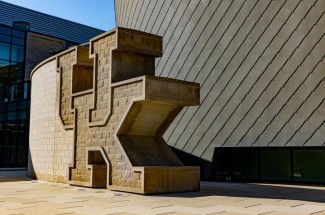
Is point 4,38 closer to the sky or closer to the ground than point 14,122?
closer to the sky

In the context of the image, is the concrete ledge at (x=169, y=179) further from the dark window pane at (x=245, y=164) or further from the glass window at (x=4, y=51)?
the glass window at (x=4, y=51)

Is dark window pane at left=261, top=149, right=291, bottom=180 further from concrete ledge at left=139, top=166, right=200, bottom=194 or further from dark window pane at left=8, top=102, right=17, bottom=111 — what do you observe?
dark window pane at left=8, top=102, right=17, bottom=111

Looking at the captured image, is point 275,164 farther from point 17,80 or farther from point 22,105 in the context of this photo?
point 17,80

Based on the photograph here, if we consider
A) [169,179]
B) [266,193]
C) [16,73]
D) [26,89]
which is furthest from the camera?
[16,73]

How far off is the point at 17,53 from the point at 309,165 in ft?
106

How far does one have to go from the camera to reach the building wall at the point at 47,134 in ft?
56.4

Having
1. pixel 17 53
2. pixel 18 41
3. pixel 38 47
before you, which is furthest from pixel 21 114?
pixel 38 47

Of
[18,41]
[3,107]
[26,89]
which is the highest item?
[18,41]

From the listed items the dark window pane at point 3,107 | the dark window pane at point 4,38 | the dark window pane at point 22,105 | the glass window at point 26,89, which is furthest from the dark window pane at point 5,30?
the dark window pane at point 22,105

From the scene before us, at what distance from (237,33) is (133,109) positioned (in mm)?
8210

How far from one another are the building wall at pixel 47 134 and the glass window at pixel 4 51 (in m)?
19.9

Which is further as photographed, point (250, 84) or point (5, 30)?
point (5, 30)

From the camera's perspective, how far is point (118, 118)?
1412 centimetres

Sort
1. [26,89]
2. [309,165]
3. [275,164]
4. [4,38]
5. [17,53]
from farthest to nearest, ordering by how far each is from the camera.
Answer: [17,53], [4,38], [26,89], [275,164], [309,165]
